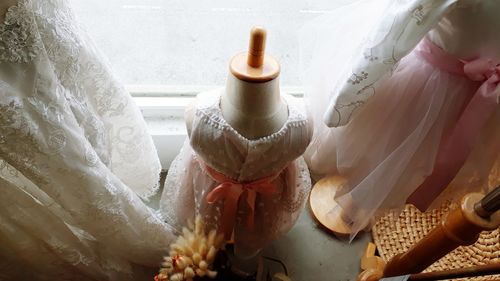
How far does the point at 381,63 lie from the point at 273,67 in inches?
6.7

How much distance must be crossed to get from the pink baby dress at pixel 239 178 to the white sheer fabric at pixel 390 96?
0.27 feet

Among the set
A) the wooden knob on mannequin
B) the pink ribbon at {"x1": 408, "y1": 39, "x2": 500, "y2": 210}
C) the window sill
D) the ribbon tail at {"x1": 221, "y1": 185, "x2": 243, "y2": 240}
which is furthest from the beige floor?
the wooden knob on mannequin

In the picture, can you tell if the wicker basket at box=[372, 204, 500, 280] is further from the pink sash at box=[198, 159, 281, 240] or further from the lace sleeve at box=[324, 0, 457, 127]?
the lace sleeve at box=[324, 0, 457, 127]

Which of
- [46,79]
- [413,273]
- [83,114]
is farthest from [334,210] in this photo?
[46,79]

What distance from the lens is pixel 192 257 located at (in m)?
0.91

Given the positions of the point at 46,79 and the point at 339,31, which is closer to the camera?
the point at 46,79

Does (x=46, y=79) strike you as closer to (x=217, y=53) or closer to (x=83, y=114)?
(x=83, y=114)

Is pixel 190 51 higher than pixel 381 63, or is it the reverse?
pixel 381 63

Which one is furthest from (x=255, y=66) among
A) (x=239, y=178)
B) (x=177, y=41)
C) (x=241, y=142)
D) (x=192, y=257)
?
(x=177, y=41)

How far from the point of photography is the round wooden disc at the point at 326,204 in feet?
4.65

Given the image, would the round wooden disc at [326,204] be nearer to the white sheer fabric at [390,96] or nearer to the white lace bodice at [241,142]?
the white sheer fabric at [390,96]

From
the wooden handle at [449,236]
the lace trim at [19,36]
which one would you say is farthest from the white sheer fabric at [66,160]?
the wooden handle at [449,236]

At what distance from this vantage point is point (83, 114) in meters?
0.87

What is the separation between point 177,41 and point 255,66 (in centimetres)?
68
